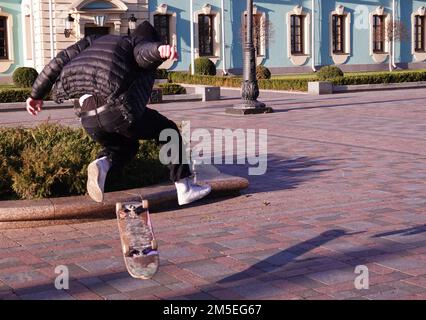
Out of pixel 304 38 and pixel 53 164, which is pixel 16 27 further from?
pixel 53 164

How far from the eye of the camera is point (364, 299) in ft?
15.1

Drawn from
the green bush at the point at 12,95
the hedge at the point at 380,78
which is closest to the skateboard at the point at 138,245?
the green bush at the point at 12,95

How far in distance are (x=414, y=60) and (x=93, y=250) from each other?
39208 mm

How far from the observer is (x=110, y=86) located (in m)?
A: 4.54

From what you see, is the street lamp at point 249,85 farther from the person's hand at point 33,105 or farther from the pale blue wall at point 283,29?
the pale blue wall at point 283,29

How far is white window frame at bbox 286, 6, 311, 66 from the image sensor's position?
125 feet

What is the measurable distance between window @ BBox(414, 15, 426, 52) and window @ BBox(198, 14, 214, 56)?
44.2ft

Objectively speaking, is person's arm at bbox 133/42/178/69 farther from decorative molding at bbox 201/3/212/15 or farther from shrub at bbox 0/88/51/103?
decorative molding at bbox 201/3/212/15

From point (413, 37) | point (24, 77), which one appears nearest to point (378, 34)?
point (413, 37)

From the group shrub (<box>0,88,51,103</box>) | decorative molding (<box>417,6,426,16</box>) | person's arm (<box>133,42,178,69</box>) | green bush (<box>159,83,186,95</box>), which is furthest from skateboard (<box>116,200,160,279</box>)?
decorative molding (<box>417,6,426,16</box>)

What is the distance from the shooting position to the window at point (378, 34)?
41188 millimetres

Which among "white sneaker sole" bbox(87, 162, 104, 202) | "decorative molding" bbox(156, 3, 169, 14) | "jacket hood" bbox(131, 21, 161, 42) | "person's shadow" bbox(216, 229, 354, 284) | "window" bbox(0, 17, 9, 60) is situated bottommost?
"person's shadow" bbox(216, 229, 354, 284)
